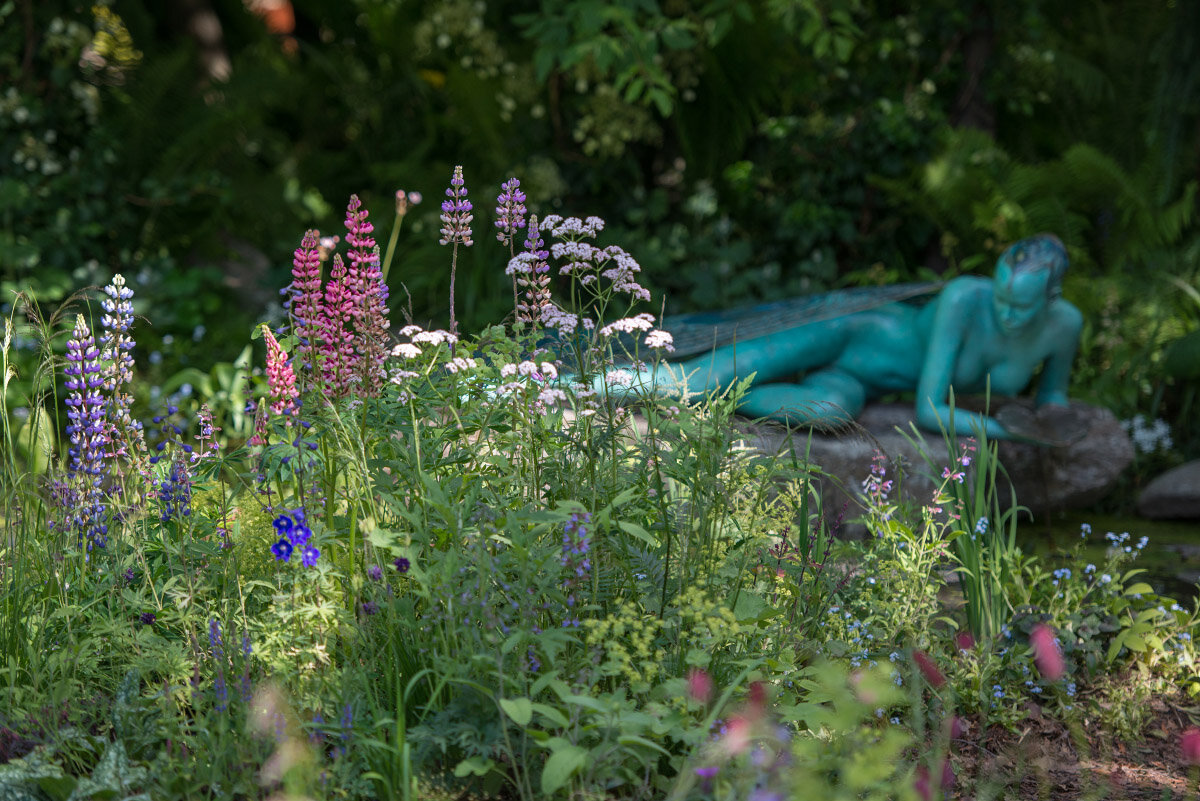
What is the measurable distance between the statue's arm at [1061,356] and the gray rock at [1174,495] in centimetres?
61

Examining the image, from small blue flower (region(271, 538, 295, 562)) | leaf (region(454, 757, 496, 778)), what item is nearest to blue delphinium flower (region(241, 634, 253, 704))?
small blue flower (region(271, 538, 295, 562))

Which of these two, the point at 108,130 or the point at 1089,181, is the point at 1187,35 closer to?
the point at 1089,181

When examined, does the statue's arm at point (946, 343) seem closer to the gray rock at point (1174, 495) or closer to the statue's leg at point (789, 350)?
the statue's leg at point (789, 350)

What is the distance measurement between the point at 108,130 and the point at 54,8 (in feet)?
2.66

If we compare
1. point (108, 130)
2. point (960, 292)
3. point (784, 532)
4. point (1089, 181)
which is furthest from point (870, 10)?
point (784, 532)

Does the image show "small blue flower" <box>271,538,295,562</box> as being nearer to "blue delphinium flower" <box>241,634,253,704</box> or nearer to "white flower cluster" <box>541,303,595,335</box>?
"blue delphinium flower" <box>241,634,253,704</box>

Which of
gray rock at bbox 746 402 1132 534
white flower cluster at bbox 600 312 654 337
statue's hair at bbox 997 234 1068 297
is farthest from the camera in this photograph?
gray rock at bbox 746 402 1132 534

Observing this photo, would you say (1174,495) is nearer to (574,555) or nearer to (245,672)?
(574,555)

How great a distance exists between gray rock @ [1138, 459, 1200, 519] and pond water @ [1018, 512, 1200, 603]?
0.14 feet

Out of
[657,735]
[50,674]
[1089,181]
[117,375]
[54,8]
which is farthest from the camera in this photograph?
[54,8]

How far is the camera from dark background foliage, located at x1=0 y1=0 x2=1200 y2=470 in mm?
6523

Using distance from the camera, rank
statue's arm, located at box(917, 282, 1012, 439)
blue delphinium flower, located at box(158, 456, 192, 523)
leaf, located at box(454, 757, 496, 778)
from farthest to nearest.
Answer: statue's arm, located at box(917, 282, 1012, 439) → blue delphinium flower, located at box(158, 456, 192, 523) → leaf, located at box(454, 757, 496, 778)

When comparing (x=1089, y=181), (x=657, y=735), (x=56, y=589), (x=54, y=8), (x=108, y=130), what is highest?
(x=54, y=8)

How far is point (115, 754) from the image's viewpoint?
6.33 feet
